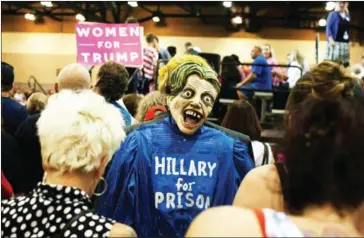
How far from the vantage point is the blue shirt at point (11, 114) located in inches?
131

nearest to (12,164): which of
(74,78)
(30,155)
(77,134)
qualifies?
(30,155)

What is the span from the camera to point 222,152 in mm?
2176

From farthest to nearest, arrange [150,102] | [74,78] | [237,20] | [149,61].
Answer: [237,20]
[149,61]
[150,102]
[74,78]

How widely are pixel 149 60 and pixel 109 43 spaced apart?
1662 millimetres

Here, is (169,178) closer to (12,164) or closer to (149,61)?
(12,164)

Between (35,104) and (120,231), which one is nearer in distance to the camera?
(120,231)

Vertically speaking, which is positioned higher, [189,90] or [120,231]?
[189,90]

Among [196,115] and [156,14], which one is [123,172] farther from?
[156,14]

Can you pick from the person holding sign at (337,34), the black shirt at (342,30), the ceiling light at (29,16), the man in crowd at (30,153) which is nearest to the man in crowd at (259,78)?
the person holding sign at (337,34)

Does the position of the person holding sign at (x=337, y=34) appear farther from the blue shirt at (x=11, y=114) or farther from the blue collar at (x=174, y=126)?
the blue collar at (x=174, y=126)

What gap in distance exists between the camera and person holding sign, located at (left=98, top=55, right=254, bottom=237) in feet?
6.91

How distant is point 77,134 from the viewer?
146cm

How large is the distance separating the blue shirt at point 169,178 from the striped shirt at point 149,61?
462 centimetres

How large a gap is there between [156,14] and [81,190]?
14.9 m
